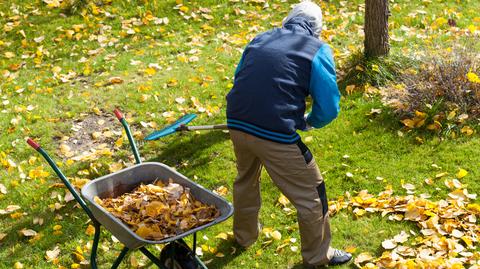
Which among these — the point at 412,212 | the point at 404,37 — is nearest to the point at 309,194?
the point at 412,212

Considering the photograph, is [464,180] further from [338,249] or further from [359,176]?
[338,249]

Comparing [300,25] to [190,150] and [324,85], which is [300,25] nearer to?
[324,85]

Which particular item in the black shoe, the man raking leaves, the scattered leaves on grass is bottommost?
the scattered leaves on grass

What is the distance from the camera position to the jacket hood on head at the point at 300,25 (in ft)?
13.2

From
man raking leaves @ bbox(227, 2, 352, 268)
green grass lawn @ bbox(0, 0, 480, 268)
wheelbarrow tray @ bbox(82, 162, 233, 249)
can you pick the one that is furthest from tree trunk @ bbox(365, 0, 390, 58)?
wheelbarrow tray @ bbox(82, 162, 233, 249)

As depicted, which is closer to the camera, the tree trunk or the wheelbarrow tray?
the wheelbarrow tray

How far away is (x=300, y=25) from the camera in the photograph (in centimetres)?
405

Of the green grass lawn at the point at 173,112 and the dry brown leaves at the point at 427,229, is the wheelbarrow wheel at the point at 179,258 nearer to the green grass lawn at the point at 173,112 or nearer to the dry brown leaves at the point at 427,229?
the green grass lawn at the point at 173,112

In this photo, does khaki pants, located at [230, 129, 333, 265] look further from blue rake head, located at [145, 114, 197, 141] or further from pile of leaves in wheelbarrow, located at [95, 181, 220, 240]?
blue rake head, located at [145, 114, 197, 141]

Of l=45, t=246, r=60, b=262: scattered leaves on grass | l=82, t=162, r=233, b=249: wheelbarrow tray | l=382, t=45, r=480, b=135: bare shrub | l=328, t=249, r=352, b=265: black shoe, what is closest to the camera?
l=82, t=162, r=233, b=249: wheelbarrow tray

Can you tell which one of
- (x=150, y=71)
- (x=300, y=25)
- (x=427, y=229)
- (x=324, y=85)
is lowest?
(x=150, y=71)

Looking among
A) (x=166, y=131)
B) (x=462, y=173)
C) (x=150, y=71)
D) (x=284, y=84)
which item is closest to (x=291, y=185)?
(x=284, y=84)

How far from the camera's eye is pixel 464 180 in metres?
5.27

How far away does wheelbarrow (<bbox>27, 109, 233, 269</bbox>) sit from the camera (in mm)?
3641
